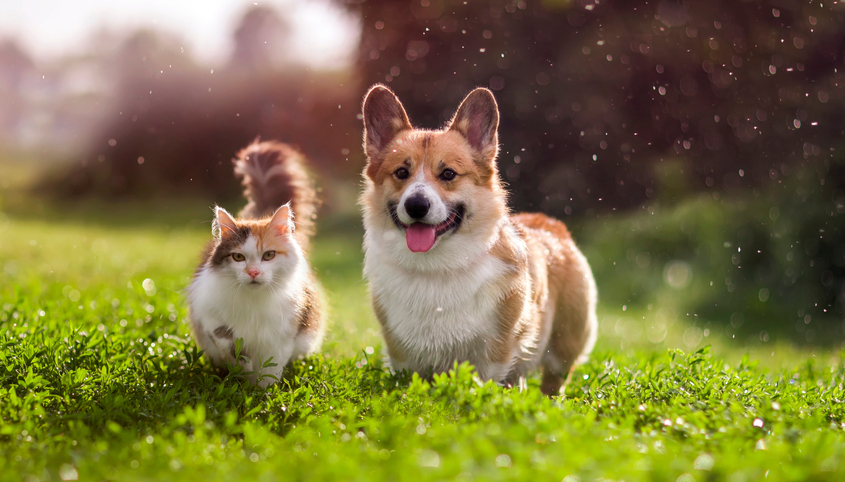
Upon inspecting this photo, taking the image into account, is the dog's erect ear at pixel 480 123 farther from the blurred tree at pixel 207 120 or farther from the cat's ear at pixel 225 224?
the blurred tree at pixel 207 120

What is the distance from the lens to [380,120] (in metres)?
4.08

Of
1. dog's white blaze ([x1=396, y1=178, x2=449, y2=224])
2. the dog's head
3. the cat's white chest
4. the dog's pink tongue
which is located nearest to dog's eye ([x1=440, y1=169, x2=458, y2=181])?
the dog's head

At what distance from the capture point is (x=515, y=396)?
121 inches

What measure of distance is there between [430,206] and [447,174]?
360 millimetres

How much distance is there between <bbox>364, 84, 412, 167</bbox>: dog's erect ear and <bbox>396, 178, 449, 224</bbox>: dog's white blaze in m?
0.67

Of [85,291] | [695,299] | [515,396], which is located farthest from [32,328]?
[695,299]

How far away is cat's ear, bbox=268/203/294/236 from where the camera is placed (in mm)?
3719

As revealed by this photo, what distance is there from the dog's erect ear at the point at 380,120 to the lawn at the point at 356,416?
1461 millimetres

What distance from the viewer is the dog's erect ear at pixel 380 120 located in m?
4.02

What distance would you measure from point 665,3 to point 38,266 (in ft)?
35.6

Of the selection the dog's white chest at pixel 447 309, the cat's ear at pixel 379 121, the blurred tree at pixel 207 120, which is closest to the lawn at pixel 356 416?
the dog's white chest at pixel 447 309

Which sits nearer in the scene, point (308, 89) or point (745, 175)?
point (745, 175)

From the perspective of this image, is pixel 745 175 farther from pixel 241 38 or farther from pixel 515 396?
pixel 241 38

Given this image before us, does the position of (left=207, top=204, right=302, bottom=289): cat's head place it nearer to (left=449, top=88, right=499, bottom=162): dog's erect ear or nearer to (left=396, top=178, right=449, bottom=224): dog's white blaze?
(left=396, top=178, right=449, bottom=224): dog's white blaze
